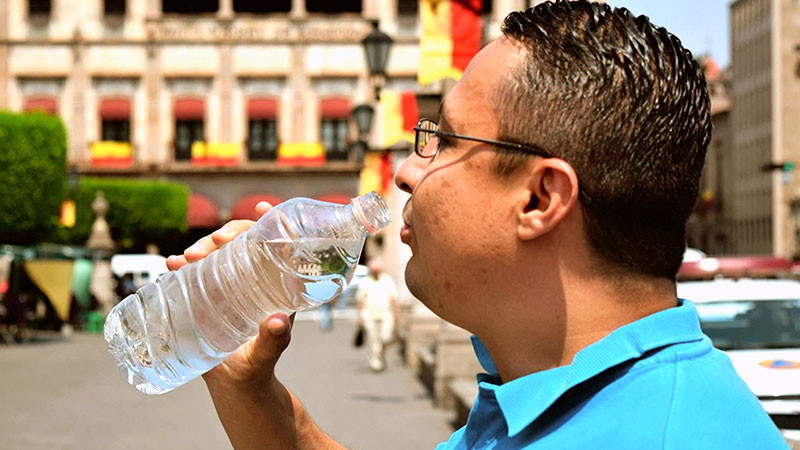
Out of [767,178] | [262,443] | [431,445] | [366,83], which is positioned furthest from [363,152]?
[767,178]

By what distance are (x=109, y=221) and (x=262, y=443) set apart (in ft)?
154

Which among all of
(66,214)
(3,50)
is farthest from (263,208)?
(3,50)

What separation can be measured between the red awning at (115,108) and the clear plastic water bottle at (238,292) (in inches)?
1885

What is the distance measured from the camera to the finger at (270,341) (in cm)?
190

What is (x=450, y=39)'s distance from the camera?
10570 millimetres

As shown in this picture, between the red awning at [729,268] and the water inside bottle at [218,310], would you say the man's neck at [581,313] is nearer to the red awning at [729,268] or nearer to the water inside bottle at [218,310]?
the water inside bottle at [218,310]

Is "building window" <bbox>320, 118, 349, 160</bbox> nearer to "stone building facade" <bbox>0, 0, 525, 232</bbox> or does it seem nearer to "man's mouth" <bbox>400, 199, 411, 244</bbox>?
"stone building facade" <bbox>0, 0, 525, 232</bbox>

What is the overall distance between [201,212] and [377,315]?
33.1 m

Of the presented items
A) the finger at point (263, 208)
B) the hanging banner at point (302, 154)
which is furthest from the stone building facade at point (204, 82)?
the finger at point (263, 208)

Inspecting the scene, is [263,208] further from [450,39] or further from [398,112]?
[398,112]

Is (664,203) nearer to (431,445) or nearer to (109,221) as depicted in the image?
(431,445)

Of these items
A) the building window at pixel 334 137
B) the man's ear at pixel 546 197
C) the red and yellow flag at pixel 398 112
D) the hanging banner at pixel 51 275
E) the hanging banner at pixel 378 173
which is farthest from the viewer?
the building window at pixel 334 137

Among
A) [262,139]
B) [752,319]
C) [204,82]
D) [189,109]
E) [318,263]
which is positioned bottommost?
[752,319]

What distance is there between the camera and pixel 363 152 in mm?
23438
